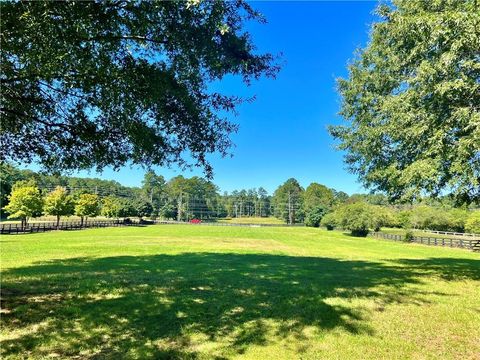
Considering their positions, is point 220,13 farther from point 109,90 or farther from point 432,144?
point 432,144

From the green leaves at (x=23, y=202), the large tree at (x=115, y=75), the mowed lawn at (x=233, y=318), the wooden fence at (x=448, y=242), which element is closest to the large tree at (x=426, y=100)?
the mowed lawn at (x=233, y=318)

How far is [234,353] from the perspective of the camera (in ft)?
16.7

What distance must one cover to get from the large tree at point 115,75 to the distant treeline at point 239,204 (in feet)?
166

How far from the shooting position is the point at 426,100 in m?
9.98

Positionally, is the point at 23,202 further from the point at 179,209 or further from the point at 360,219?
the point at 179,209

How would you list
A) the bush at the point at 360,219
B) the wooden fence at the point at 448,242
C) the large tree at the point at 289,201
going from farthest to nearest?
the large tree at the point at 289,201
the bush at the point at 360,219
the wooden fence at the point at 448,242

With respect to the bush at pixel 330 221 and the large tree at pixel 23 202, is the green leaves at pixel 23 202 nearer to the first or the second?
the large tree at pixel 23 202

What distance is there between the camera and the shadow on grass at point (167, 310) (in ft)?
17.1

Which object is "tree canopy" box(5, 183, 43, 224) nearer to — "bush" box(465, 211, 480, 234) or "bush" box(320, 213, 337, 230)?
"bush" box(320, 213, 337, 230)

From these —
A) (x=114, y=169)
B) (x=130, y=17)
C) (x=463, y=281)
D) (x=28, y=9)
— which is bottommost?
(x=463, y=281)

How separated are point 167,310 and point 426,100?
9433mm

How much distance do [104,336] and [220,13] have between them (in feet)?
18.2

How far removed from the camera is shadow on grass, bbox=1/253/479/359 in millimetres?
5215

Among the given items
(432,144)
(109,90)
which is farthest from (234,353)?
(432,144)
